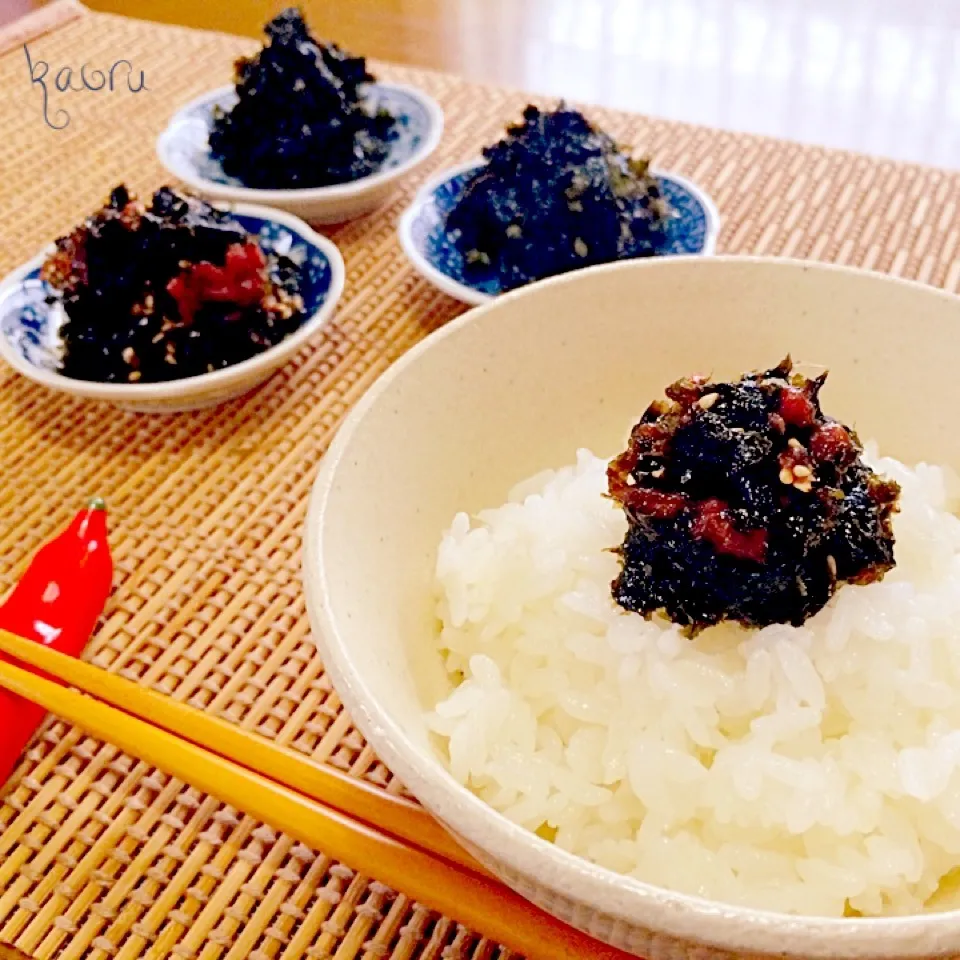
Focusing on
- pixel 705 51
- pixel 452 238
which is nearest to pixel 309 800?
pixel 452 238

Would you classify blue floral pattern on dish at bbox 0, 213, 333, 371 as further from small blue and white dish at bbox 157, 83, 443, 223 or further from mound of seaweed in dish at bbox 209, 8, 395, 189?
mound of seaweed in dish at bbox 209, 8, 395, 189

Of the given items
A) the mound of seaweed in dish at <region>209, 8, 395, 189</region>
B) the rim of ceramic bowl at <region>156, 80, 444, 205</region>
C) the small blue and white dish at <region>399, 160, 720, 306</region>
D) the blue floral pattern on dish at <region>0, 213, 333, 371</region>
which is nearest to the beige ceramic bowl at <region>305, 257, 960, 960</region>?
the small blue and white dish at <region>399, 160, 720, 306</region>

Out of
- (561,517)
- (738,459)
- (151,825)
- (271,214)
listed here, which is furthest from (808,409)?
(271,214)

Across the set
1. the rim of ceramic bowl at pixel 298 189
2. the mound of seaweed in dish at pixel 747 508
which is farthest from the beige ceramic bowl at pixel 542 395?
the rim of ceramic bowl at pixel 298 189

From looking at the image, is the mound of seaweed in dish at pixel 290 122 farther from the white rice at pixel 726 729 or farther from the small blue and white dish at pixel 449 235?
the white rice at pixel 726 729

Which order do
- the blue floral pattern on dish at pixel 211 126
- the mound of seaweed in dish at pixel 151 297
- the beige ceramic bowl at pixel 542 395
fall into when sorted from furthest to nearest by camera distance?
the blue floral pattern on dish at pixel 211 126, the mound of seaweed in dish at pixel 151 297, the beige ceramic bowl at pixel 542 395

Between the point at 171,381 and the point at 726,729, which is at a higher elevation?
the point at 726,729

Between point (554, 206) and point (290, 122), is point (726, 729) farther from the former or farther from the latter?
point (290, 122)

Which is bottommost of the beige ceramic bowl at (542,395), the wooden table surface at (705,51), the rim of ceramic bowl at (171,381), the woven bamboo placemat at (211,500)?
the wooden table surface at (705,51)
